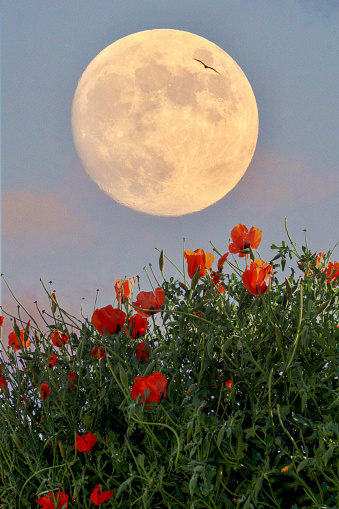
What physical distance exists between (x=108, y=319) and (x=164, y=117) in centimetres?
406

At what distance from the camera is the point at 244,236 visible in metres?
2.35

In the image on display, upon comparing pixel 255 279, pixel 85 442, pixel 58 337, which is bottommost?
pixel 85 442

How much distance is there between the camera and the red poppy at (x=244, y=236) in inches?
91.9

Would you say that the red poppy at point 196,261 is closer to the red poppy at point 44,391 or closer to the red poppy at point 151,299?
the red poppy at point 151,299

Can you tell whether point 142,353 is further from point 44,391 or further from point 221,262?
point 221,262

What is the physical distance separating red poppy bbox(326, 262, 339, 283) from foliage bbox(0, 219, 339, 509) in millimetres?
19

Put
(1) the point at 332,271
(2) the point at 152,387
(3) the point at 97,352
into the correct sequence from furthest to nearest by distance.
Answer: (1) the point at 332,271 < (3) the point at 97,352 < (2) the point at 152,387

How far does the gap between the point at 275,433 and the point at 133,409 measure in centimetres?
63

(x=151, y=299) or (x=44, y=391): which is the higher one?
(x=151, y=299)

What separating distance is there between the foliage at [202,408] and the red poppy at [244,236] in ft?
0.36

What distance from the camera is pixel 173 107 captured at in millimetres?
5691

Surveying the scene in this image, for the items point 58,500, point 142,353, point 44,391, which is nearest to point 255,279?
point 142,353

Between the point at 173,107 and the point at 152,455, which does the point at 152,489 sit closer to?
the point at 152,455

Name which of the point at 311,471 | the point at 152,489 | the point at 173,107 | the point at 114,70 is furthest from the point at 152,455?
the point at 114,70
